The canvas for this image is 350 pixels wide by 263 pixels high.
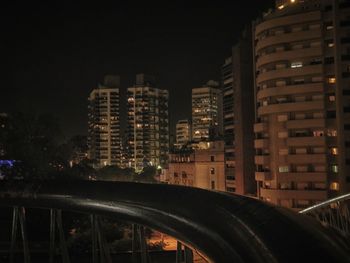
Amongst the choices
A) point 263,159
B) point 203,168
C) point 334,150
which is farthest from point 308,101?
point 203,168

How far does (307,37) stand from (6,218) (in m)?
28.3

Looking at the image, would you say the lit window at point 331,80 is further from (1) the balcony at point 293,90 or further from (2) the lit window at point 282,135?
(2) the lit window at point 282,135

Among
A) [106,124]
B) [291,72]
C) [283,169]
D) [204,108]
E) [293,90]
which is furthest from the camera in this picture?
[204,108]

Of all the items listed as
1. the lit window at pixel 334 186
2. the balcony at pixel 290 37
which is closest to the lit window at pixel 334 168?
the lit window at pixel 334 186

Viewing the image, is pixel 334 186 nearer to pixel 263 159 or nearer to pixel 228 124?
pixel 263 159

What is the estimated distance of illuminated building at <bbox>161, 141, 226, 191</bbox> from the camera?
200 feet

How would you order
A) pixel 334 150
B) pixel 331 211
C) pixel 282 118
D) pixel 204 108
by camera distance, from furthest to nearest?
pixel 204 108 < pixel 282 118 < pixel 334 150 < pixel 331 211

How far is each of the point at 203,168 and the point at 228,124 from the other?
7.36 meters

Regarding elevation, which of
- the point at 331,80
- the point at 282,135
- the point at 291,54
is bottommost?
the point at 282,135

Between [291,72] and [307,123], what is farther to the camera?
[291,72]

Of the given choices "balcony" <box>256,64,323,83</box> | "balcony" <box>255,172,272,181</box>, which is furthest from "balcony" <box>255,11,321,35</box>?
"balcony" <box>255,172,272,181</box>

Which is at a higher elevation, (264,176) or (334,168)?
(334,168)

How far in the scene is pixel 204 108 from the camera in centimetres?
13075

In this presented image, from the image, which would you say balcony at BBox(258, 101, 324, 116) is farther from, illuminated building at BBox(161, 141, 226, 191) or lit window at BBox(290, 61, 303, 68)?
illuminated building at BBox(161, 141, 226, 191)
